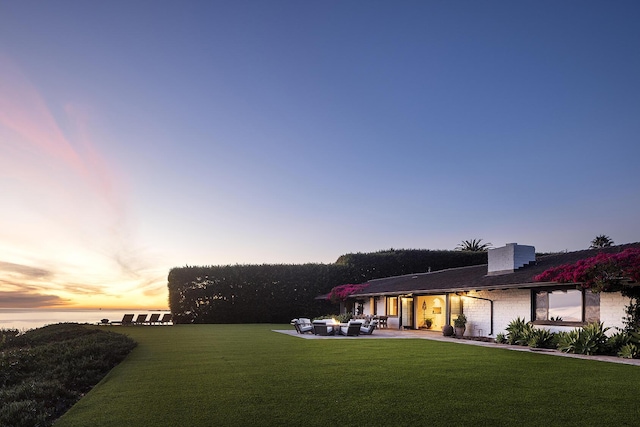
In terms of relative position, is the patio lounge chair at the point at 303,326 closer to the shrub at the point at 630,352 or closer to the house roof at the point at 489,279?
the house roof at the point at 489,279

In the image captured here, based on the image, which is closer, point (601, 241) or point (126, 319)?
point (126, 319)

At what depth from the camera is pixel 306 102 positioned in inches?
884

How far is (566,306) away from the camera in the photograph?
55.9ft

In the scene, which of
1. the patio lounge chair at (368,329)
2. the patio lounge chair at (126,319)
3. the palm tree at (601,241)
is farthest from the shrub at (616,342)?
the palm tree at (601,241)

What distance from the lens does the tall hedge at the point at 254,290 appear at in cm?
3575

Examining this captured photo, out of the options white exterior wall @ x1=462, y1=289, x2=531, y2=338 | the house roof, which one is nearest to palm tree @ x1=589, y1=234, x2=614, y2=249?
the house roof

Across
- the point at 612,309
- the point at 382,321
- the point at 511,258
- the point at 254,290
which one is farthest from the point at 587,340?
the point at 254,290

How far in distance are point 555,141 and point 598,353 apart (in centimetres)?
1150

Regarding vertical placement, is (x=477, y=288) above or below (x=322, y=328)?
above

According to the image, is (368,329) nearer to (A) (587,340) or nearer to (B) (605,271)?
(A) (587,340)

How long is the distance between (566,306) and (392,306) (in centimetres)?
1485

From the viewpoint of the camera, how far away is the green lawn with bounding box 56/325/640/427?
22.1 ft

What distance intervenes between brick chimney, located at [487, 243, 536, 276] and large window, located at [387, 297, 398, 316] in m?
9.81

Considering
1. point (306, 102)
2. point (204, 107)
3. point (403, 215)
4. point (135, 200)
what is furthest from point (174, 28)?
point (403, 215)
